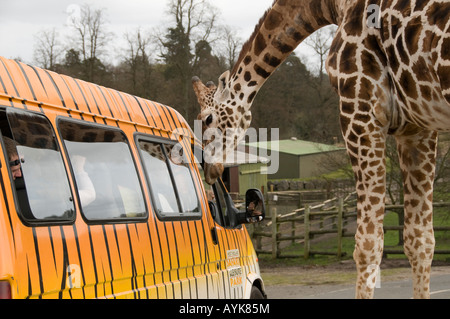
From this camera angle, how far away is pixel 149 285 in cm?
407

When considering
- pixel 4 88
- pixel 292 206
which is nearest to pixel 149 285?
pixel 4 88

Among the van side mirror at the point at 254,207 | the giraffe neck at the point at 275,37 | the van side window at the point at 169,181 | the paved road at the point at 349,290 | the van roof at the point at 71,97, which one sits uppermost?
the giraffe neck at the point at 275,37

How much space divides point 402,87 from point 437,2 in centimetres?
58

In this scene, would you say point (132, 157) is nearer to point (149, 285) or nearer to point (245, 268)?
point (149, 285)

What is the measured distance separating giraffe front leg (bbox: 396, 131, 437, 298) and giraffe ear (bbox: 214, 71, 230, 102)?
2.02 m

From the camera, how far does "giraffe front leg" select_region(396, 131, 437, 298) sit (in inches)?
195

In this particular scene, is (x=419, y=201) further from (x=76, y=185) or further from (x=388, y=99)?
(x=76, y=185)

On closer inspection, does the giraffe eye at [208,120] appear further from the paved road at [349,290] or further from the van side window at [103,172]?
the paved road at [349,290]

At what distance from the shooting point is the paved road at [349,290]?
1030 centimetres

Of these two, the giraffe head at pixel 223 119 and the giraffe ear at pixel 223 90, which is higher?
the giraffe ear at pixel 223 90

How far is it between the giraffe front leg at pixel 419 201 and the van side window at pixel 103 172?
2076 mm

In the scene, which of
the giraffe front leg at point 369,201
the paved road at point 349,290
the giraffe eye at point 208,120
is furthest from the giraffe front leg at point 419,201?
the paved road at point 349,290

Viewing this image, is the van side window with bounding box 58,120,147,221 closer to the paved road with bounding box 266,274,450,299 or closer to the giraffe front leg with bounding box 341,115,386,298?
the giraffe front leg with bounding box 341,115,386,298

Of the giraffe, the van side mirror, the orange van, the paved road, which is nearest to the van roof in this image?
the orange van
